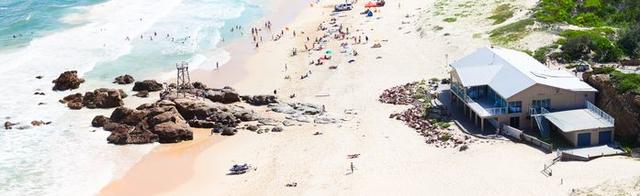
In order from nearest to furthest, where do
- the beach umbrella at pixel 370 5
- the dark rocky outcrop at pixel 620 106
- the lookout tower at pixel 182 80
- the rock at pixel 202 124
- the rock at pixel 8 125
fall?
1. the dark rocky outcrop at pixel 620 106
2. the rock at pixel 202 124
3. the rock at pixel 8 125
4. the lookout tower at pixel 182 80
5. the beach umbrella at pixel 370 5

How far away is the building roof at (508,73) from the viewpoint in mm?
42812

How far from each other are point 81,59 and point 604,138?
4595cm

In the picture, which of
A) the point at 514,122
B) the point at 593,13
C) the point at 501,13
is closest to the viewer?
the point at 514,122

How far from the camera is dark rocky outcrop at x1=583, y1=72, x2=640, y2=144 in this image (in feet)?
130

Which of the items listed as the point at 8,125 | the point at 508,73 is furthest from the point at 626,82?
the point at 8,125

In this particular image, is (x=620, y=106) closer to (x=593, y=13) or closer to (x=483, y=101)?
(x=483, y=101)

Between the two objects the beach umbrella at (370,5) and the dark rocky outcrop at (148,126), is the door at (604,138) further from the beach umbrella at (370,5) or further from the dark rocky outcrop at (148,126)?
the beach umbrella at (370,5)

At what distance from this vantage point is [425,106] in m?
49.6

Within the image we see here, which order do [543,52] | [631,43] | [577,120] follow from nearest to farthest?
[577,120] → [631,43] → [543,52]

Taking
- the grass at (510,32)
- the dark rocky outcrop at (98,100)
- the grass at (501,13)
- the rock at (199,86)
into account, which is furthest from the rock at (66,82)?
the grass at (501,13)

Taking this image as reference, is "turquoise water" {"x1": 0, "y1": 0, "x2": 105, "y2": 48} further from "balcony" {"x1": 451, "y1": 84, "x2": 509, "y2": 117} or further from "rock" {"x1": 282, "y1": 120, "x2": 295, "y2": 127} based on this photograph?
"balcony" {"x1": 451, "y1": 84, "x2": 509, "y2": 117}

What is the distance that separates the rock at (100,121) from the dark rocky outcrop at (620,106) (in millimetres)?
29058

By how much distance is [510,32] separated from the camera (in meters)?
62.5

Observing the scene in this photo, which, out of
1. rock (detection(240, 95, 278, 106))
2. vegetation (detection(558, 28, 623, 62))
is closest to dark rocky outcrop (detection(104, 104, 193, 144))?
rock (detection(240, 95, 278, 106))
